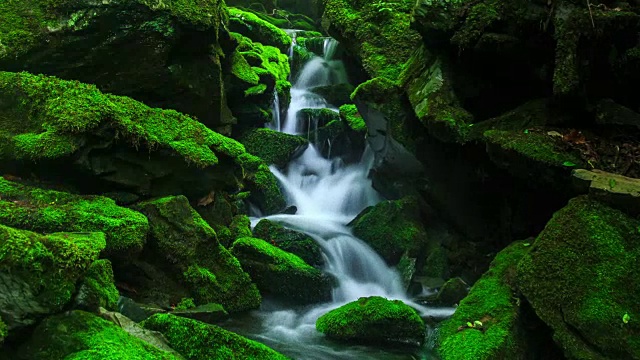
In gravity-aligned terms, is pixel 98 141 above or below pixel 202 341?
above

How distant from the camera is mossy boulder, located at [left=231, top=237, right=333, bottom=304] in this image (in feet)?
27.9

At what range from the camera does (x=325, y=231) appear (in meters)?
11.5

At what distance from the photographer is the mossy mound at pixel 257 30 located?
58.3 ft

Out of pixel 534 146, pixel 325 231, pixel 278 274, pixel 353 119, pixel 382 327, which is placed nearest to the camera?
pixel 382 327

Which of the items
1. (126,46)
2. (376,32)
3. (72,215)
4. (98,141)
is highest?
(376,32)

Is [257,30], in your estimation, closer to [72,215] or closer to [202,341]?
[72,215]

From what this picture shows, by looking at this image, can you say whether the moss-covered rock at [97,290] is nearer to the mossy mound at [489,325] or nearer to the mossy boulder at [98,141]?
the mossy boulder at [98,141]

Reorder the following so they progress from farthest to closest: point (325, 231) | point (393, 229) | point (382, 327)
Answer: point (325, 231) < point (393, 229) < point (382, 327)

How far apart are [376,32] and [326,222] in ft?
17.9

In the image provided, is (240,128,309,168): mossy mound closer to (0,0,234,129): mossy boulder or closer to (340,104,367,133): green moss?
(340,104,367,133): green moss

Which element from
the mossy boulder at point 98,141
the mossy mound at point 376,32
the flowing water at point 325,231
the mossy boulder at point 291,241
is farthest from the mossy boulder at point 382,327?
the mossy mound at point 376,32

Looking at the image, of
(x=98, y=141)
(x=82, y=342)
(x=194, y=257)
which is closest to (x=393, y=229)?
(x=194, y=257)

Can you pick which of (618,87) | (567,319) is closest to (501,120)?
(618,87)

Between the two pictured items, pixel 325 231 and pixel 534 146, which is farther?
pixel 325 231
